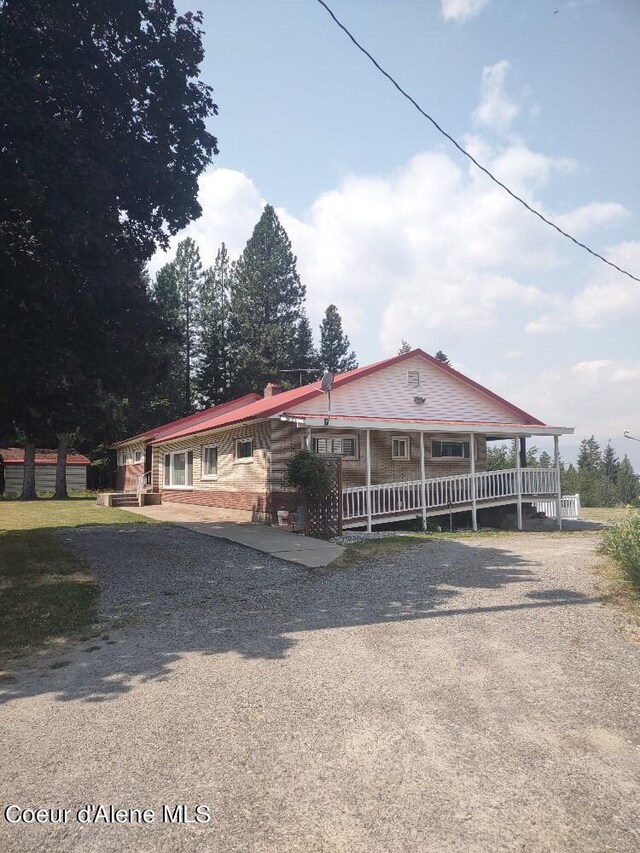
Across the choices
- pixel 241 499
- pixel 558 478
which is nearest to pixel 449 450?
pixel 558 478

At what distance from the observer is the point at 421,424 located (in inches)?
698

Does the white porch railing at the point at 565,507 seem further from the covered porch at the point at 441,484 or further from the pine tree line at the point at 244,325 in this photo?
the pine tree line at the point at 244,325

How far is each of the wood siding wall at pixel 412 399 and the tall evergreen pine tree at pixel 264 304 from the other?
2747cm

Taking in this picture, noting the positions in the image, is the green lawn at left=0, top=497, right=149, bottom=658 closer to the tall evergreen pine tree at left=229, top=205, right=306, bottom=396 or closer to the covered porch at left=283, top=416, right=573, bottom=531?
the covered porch at left=283, top=416, right=573, bottom=531

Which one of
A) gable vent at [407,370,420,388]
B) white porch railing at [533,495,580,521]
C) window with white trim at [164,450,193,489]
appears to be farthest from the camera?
window with white trim at [164,450,193,489]

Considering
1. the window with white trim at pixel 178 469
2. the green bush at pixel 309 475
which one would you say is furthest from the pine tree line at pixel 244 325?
the green bush at pixel 309 475

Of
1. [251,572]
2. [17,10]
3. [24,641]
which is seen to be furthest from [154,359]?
[24,641]

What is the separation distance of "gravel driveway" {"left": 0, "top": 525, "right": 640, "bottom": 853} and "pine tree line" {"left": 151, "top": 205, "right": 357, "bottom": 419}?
134 feet

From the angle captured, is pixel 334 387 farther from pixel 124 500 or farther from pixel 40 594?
pixel 124 500

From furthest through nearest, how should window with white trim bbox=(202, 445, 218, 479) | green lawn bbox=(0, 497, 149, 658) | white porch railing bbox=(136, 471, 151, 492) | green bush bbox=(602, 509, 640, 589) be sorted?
1. white porch railing bbox=(136, 471, 151, 492)
2. window with white trim bbox=(202, 445, 218, 479)
3. green bush bbox=(602, 509, 640, 589)
4. green lawn bbox=(0, 497, 149, 658)

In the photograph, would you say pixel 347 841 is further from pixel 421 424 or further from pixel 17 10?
pixel 421 424

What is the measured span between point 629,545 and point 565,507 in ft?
44.1

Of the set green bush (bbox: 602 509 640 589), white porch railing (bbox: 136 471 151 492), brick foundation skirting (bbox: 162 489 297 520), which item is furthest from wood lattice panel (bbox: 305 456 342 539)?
white porch railing (bbox: 136 471 151 492)

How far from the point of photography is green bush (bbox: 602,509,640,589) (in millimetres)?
7926
